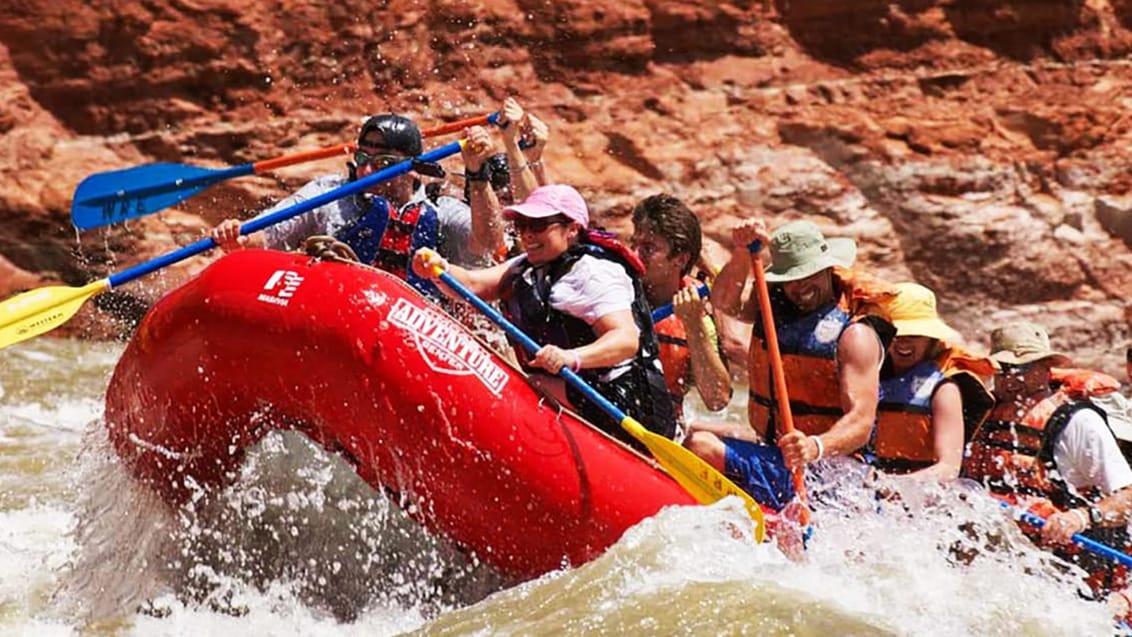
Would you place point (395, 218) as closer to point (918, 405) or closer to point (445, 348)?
point (445, 348)

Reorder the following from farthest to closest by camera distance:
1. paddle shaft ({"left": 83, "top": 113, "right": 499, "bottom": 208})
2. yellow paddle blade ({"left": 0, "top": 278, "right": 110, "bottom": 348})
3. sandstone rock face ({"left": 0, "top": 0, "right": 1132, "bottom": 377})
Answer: sandstone rock face ({"left": 0, "top": 0, "right": 1132, "bottom": 377}) → paddle shaft ({"left": 83, "top": 113, "right": 499, "bottom": 208}) → yellow paddle blade ({"left": 0, "top": 278, "right": 110, "bottom": 348})

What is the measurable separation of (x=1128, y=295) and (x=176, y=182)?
6.61m

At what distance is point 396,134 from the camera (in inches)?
211

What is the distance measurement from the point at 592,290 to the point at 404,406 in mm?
660

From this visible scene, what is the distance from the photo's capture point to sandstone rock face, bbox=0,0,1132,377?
31.4ft

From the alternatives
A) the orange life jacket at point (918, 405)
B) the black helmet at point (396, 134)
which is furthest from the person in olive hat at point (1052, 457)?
the black helmet at point (396, 134)

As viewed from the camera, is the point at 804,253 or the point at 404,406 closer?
the point at 404,406

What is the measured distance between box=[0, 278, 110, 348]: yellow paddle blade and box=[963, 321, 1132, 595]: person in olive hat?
2958mm

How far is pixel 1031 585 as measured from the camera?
188 inches

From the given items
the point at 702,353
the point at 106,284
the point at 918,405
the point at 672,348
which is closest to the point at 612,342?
the point at 702,353

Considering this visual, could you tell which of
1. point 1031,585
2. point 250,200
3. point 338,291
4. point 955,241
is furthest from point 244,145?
point 1031,585

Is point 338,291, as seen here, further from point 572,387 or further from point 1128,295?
point 1128,295

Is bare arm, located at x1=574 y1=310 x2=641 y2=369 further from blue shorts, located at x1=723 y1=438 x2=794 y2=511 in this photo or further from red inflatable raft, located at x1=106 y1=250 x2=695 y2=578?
blue shorts, located at x1=723 y1=438 x2=794 y2=511

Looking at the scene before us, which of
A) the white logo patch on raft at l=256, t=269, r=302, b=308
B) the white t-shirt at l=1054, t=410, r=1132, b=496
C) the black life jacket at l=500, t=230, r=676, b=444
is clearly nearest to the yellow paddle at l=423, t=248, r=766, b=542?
the black life jacket at l=500, t=230, r=676, b=444
